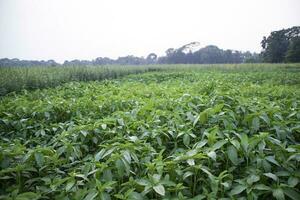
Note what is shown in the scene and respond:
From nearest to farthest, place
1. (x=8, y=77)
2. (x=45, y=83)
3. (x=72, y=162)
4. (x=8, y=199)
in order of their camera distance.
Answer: (x=8, y=199)
(x=72, y=162)
(x=8, y=77)
(x=45, y=83)

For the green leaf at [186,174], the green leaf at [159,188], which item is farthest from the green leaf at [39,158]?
the green leaf at [186,174]

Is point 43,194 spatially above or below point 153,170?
below

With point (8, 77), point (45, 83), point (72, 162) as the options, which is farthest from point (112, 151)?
point (45, 83)

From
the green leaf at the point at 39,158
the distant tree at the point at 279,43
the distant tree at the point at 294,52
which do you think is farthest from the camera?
the distant tree at the point at 279,43

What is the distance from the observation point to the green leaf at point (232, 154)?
4.95 ft

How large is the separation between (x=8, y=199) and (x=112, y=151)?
65cm

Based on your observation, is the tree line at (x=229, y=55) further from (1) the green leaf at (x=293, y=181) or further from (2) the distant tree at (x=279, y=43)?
(1) the green leaf at (x=293, y=181)

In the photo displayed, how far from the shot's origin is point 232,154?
5.03 feet

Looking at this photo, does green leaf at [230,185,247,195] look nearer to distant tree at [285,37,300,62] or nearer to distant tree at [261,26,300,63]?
distant tree at [285,37,300,62]

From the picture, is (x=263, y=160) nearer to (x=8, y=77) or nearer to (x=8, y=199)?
(x=8, y=199)

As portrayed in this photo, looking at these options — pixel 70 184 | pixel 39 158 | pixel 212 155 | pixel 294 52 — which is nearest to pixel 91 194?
pixel 70 184

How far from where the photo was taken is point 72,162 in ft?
6.07

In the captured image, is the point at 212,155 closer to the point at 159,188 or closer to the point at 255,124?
the point at 159,188

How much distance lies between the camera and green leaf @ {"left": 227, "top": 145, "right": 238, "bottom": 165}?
4.95ft
